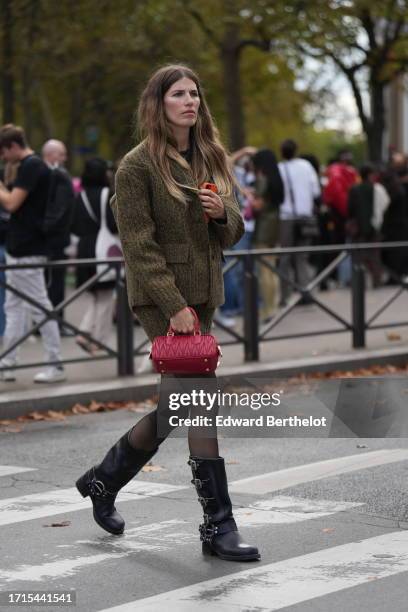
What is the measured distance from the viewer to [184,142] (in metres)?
5.79

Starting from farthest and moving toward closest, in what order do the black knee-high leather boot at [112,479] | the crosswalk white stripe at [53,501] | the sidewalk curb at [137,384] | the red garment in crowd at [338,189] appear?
the red garment in crowd at [338,189]
the sidewalk curb at [137,384]
the crosswalk white stripe at [53,501]
the black knee-high leather boot at [112,479]

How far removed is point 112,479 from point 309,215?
10869 mm

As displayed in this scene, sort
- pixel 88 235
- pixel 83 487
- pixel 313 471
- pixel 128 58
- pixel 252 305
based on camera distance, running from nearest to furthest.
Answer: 1. pixel 83 487
2. pixel 313 471
3. pixel 252 305
4. pixel 88 235
5. pixel 128 58

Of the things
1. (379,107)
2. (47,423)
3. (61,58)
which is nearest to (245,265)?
(47,423)

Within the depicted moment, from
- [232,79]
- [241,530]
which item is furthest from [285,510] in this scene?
[232,79]

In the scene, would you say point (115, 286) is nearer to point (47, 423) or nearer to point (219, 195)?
point (47, 423)

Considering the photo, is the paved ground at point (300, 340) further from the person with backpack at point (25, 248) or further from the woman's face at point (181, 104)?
the woman's face at point (181, 104)

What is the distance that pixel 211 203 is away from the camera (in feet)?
18.5

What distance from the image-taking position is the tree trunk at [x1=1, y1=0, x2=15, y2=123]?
755 inches

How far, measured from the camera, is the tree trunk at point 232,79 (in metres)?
24.9

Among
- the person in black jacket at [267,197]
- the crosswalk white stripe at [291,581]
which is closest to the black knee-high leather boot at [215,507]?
the crosswalk white stripe at [291,581]

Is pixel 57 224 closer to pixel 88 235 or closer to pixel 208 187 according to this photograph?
pixel 88 235

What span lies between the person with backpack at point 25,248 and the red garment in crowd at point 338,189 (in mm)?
10082

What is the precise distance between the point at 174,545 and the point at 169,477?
1590 millimetres
